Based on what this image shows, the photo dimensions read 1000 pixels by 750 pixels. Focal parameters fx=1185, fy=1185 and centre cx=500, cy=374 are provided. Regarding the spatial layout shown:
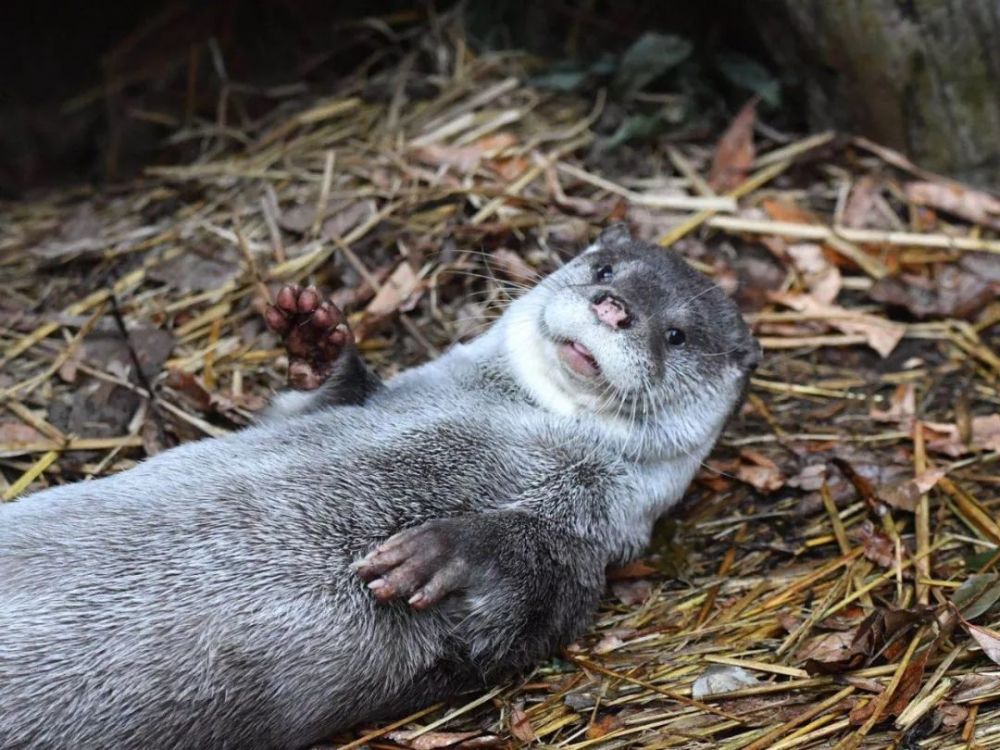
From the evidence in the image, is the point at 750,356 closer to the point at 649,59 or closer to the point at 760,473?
the point at 760,473

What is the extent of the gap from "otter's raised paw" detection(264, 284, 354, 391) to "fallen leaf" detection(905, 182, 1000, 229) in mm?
2941

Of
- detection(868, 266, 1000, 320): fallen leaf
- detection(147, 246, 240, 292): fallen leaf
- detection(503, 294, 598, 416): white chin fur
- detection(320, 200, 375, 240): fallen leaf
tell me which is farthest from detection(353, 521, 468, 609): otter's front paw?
detection(868, 266, 1000, 320): fallen leaf

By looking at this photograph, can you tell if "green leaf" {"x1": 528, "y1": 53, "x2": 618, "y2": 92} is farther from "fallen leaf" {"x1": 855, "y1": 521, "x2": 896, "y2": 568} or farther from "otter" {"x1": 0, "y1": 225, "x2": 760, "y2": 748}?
"fallen leaf" {"x1": 855, "y1": 521, "x2": 896, "y2": 568}

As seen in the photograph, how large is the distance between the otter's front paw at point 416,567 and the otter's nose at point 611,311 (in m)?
0.81

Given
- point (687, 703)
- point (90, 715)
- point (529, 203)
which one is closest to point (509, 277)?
point (529, 203)

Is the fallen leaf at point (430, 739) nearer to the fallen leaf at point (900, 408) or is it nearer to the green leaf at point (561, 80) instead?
the fallen leaf at point (900, 408)

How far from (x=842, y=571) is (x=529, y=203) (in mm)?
2006

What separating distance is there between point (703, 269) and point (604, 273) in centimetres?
122

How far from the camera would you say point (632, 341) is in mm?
3371

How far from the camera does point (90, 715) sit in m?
2.61

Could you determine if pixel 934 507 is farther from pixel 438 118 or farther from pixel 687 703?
pixel 438 118

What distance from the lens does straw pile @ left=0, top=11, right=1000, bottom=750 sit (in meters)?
3.15

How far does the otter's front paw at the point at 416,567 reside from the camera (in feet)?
9.26

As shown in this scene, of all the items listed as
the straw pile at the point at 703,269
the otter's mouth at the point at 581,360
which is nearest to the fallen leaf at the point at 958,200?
the straw pile at the point at 703,269
